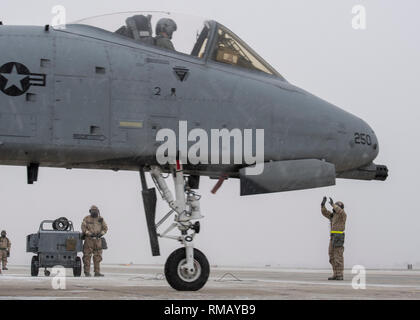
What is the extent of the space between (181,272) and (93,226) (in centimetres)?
1099

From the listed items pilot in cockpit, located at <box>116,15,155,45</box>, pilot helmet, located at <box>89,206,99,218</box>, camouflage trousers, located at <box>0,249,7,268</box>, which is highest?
pilot in cockpit, located at <box>116,15,155,45</box>

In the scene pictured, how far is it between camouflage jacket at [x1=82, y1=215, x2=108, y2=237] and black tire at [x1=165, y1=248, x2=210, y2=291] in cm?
1074

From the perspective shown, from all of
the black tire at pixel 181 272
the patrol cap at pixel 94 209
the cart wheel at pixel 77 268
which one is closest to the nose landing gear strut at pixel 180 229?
the black tire at pixel 181 272

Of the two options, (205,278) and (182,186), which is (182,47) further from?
(205,278)

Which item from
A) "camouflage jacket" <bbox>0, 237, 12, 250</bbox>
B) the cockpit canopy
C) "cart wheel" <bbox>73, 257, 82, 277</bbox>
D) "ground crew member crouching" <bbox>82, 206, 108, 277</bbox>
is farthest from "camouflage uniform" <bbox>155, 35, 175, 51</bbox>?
"camouflage jacket" <bbox>0, 237, 12, 250</bbox>

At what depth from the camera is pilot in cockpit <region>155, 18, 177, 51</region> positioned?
12.2m

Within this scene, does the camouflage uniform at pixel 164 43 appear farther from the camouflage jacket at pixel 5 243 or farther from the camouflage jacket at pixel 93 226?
the camouflage jacket at pixel 5 243

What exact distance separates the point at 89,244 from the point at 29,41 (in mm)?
12007

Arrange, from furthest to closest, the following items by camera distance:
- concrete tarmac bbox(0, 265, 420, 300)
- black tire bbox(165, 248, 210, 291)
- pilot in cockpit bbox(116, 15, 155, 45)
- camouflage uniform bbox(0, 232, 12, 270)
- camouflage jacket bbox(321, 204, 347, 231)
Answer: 1. camouflage uniform bbox(0, 232, 12, 270)
2. camouflage jacket bbox(321, 204, 347, 231)
3. pilot in cockpit bbox(116, 15, 155, 45)
4. black tire bbox(165, 248, 210, 291)
5. concrete tarmac bbox(0, 265, 420, 300)

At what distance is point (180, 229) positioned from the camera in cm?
1200

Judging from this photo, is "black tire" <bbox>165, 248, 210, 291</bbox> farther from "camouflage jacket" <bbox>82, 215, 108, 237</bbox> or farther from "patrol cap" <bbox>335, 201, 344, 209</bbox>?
"camouflage jacket" <bbox>82, 215, 108, 237</bbox>

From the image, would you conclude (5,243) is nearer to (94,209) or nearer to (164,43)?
(94,209)

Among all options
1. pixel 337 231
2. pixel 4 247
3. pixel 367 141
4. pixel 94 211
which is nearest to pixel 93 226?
pixel 94 211

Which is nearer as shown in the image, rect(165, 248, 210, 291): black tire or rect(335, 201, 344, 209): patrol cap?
rect(165, 248, 210, 291): black tire
